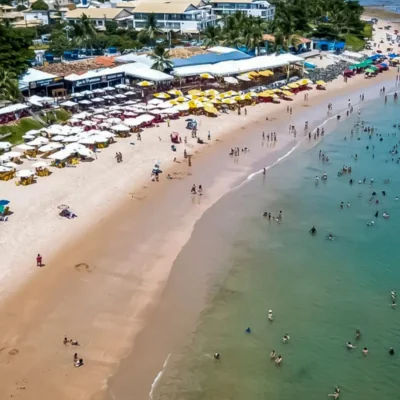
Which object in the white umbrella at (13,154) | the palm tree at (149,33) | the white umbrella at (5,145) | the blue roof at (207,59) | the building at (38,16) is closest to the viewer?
the white umbrella at (13,154)

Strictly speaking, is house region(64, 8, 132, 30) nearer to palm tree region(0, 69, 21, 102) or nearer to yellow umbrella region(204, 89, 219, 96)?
yellow umbrella region(204, 89, 219, 96)

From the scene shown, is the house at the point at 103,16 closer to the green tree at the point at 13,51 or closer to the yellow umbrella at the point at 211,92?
the yellow umbrella at the point at 211,92

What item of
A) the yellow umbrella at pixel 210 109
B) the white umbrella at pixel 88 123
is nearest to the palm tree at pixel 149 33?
the yellow umbrella at pixel 210 109

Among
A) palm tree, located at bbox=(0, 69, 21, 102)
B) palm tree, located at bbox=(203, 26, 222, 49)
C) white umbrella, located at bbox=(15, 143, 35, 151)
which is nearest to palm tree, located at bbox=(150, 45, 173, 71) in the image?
palm tree, located at bbox=(203, 26, 222, 49)

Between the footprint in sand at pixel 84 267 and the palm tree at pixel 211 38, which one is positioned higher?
the palm tree at pixel 211 38

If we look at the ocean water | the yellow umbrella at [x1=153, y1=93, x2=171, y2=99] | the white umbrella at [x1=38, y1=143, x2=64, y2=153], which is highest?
the yellow umbrella at [x1=153, y1=93, x2=171, y2=99]

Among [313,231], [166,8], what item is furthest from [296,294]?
[166,8]
